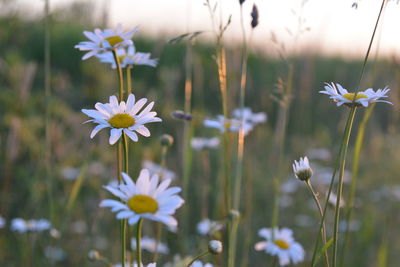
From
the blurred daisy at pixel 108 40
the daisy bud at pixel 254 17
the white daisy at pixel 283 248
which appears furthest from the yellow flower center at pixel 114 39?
the white daisy at pixel 283 248

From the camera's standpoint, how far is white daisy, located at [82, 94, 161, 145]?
76 centimetres

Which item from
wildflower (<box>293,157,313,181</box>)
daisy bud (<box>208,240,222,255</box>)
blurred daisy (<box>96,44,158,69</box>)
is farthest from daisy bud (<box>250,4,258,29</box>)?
daisy bud (<box>208,240,222,255</box>)

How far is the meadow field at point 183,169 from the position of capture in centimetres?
82

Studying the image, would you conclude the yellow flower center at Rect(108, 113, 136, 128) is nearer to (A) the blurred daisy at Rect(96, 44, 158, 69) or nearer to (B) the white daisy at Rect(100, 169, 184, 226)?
(B) the white daisy at Rect(100, 169, 184, 226)

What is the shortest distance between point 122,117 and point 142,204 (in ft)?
0.59

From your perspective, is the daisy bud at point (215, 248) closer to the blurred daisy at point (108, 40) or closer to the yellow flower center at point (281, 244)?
the blurred daisy at point (108, 40)

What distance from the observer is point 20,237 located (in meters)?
2.19

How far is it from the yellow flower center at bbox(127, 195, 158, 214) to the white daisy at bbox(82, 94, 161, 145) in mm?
114

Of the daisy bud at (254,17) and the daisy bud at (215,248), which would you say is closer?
the daisy bud at (215,248)

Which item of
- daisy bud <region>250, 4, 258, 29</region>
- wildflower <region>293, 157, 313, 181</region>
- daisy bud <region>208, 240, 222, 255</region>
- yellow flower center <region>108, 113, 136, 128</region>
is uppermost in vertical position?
daisy bud <region>250, 4, 258, 29</region>

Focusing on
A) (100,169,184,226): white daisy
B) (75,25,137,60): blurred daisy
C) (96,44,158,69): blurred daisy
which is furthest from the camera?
(96,44,158,69): blurred daisy

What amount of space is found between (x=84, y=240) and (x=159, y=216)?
5.65 feet

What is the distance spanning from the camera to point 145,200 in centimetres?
67

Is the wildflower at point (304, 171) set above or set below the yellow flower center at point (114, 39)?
below
